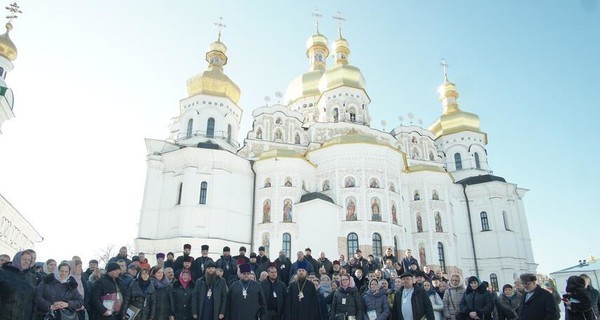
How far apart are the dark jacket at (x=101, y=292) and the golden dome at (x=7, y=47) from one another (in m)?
27.5

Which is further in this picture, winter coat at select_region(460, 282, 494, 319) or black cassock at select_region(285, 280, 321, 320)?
black cassock at select_region(285, 280, 321, 320)

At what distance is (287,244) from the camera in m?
24.6

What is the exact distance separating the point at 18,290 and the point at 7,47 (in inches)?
1110

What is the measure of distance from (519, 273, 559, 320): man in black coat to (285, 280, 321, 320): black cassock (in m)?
3.74

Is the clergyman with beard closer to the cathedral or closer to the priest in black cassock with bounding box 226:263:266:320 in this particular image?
the priest in black cassock with bounding box 226:263:266:320

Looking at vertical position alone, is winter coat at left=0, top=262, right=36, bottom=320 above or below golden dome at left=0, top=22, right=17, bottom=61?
below

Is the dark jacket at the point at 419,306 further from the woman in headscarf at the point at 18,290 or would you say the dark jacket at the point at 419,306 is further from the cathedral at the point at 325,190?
the cathedral at the point at 325,190

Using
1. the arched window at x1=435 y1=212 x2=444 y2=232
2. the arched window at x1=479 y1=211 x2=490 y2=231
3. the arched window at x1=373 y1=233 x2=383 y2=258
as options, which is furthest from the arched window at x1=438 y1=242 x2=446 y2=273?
the arched window at x1=373 y1=233 x2=383 y2=258

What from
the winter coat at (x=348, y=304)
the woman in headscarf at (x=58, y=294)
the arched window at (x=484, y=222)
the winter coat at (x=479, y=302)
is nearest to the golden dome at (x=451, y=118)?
the arched window at (x=484, y=222)

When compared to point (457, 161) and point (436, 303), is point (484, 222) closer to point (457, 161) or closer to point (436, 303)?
point (457, 161)

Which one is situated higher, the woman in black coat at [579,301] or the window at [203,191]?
the window at [203,191]

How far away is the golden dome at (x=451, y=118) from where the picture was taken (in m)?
37.3

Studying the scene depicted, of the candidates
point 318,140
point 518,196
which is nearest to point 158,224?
point 318,140

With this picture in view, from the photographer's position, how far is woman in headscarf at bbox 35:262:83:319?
6.00 m
